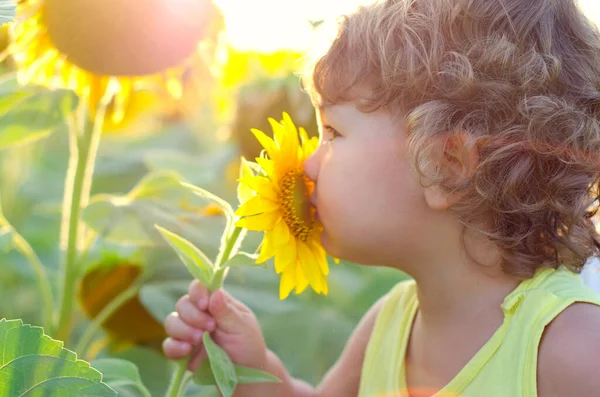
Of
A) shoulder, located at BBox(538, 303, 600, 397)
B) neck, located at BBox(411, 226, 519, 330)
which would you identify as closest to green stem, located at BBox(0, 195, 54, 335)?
neck, located at BBox(411, 226, 519, 330)

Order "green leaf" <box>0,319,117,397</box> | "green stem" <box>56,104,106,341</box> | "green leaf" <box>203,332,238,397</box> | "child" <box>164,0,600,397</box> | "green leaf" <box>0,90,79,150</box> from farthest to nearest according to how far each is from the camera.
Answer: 1. "green stem" <box>56,104,106,341</box>
2. "green leaf" <box>0,90,79,150</box>
3. "child" <box>164,0,600,397</box>
4. "green leaf" <box>203,332,238,397</box>
5. "green leaf" <box>0,319,117,397</box>

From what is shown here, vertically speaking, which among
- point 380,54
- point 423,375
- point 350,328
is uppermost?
point 380,54

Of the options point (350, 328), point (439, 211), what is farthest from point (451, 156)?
point (350, 328)

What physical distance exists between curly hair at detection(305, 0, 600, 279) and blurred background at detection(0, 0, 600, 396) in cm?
9

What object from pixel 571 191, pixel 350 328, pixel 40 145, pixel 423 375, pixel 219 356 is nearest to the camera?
pixel 219 356

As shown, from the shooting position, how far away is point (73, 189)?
52.9 inches

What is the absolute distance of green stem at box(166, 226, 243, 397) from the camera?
104 cm

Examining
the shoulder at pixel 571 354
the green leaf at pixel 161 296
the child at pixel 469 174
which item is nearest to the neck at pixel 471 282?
the child at pixel 469 174

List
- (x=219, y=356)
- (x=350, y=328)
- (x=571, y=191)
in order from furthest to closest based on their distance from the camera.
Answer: (x=350, y=328) → (x=571, y=191) → (x=219, y=356)

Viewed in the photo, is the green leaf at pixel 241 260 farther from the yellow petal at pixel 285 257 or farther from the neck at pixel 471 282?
the neck at pixel 471 282

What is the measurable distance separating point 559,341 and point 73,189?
77cm

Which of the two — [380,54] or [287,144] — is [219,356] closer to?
[287,144]

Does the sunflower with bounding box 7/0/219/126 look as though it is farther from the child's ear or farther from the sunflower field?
the child's ear

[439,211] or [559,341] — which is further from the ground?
[439,211]
